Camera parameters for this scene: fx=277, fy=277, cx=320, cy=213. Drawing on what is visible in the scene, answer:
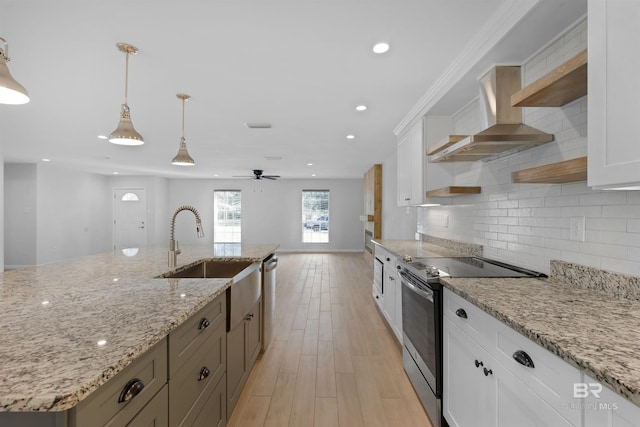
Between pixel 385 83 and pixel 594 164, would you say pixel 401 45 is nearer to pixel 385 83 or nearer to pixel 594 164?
pixel 385 83

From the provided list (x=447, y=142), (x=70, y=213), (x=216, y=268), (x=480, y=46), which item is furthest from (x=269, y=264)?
(x=70, y=213)

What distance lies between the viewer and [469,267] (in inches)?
83.4

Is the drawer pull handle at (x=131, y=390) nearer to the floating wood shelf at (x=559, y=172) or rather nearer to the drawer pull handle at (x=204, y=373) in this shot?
the drawer pull handle at (x=204, y=373)

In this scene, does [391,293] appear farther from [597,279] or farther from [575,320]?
[575,320]

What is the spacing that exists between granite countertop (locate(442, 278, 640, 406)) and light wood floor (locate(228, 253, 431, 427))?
110 cm

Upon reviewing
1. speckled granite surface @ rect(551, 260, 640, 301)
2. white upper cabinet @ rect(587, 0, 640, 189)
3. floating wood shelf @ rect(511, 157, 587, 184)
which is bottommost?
speckled granite surface @ rect(551, 260, 640, 301)

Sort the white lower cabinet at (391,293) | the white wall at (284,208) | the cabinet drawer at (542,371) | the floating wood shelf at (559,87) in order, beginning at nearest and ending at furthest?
the cabinet drawer at (542,371) → the floating wood shelf at (559,87) → the white lower cabinet at (391,293) → the white wall at (284,208)

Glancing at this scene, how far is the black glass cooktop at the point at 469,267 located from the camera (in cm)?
183

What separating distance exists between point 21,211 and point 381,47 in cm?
910

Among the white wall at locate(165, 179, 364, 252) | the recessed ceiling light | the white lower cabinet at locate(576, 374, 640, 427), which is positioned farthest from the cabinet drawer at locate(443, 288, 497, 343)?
the white wall at locate(165, 179, 364, 252)

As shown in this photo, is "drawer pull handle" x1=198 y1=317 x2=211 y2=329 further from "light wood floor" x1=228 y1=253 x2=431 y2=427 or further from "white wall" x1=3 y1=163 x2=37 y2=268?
"white wall" x1=3 y1=163 x2=37 y2=268

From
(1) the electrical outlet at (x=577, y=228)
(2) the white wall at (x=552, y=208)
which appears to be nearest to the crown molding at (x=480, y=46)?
(2) the white wall at (x=552, y=208)

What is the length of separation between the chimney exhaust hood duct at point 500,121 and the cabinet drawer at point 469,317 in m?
0.99

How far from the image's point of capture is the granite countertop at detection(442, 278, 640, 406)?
2.39 feet
